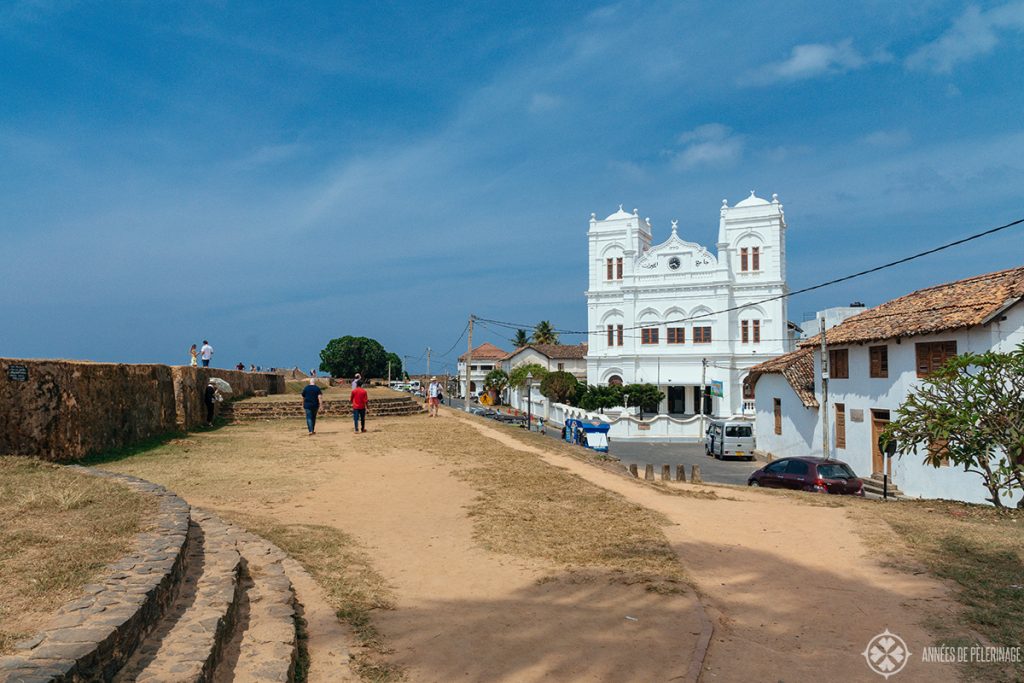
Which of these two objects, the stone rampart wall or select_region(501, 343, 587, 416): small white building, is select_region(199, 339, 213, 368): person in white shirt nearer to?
the stone rampart wall

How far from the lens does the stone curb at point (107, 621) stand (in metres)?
3.58

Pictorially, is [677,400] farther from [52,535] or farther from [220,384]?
[52,535]

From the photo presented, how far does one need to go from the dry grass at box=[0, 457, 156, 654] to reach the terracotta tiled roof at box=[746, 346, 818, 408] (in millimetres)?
25345

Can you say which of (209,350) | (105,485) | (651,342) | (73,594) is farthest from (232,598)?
(651,342)

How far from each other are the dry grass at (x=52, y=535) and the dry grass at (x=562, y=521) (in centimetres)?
390

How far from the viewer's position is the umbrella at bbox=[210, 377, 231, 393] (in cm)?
2214

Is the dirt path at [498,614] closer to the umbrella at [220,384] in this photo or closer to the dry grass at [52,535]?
the dry grass at [52,535]

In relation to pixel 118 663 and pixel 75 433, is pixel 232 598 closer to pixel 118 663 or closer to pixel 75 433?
pixel 118 663

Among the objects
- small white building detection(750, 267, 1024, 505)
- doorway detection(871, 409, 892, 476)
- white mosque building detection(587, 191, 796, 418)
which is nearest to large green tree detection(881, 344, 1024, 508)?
small white building detection(750, 267, 1024, 505)

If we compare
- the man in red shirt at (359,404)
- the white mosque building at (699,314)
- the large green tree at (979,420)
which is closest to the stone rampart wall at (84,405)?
the man in red shirt at (359,404)

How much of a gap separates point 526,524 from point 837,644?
4336 millimetres

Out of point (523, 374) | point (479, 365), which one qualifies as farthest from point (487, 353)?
point (523, 374)

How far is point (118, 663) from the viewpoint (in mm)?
4137

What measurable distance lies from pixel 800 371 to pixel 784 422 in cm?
234
